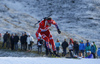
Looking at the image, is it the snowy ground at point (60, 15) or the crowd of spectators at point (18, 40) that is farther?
the snowy ground at point (60, 15)

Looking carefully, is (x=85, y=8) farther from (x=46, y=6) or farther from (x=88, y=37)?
(x=88, y=37)

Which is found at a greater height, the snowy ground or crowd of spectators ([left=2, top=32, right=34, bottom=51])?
the snowy ground

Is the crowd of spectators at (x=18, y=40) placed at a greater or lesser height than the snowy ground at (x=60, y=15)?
lesser

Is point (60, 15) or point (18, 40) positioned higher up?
point (60, 15)

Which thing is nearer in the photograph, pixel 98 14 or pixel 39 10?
pixel 98 14

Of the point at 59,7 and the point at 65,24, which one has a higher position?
the point at 59,7

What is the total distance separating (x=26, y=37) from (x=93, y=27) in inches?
901

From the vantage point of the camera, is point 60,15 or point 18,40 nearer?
point 18,40

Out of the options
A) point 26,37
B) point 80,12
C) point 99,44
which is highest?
point 80,12

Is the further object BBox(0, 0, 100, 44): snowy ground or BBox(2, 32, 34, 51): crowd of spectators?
BBox(0, 0, 100, 44): snowy ground
